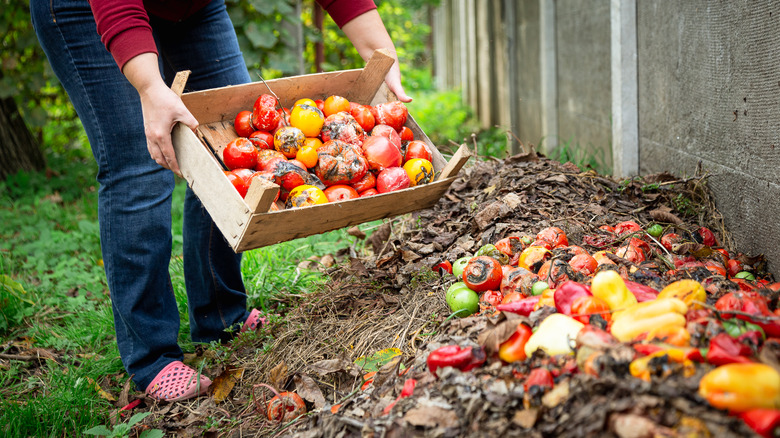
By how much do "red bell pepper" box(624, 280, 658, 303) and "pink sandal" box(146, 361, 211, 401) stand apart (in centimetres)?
176

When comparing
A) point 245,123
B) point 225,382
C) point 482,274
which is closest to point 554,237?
point 482,274

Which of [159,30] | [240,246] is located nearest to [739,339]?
[240,246]

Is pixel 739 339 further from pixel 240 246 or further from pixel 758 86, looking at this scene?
pixel 240 246

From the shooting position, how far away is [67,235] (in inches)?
180

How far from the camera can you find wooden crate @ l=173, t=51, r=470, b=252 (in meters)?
2.02

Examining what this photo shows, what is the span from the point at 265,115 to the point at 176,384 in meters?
1.22

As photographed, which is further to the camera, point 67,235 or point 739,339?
point 67,235

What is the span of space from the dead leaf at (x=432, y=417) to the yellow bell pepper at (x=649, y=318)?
1.66 feet

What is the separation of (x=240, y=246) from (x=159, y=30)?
1.21m

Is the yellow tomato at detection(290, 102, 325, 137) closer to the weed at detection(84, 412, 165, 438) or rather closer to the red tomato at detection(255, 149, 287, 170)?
the red tomato at detection(255, 149, 287, 170)

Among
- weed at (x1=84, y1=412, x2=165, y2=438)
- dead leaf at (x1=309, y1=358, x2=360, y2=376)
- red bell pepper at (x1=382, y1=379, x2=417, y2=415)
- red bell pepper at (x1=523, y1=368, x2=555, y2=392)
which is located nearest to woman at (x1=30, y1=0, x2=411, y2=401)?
weed at (x1=84, y1=412, x2=165, y2=438)

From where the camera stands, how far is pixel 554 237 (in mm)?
2480

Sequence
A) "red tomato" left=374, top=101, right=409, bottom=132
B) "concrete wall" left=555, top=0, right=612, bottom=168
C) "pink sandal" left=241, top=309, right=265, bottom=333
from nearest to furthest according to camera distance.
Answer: "red tomato" left=374, top=101, right=409, bottom=132
"pink sandal" left=241, top=309, right=265, bottom=333
"concrete wall" left=555, top=0, right=612, bottom=168

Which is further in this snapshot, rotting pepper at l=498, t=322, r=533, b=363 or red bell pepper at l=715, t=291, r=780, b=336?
rotting pepper at l=498, t=322, r=533, b=363
